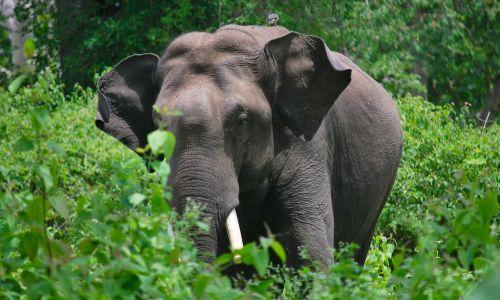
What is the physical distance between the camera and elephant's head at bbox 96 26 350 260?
652 cm

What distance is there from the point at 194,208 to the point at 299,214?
3033 millimetres

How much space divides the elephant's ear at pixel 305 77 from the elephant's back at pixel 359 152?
1.21ft

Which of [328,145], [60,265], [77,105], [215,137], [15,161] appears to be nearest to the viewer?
[60,265]

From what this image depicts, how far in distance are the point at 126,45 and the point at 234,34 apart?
34.6 feet

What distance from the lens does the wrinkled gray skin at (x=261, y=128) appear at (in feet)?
21.5

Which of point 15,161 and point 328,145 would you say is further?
point 15,161

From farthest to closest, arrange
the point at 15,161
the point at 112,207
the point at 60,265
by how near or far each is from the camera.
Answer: the point at 15,161 < the point at 112,207 < the point at 60,265

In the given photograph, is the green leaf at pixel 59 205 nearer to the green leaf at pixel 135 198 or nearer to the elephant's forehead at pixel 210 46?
the green leaf at pixel 135 198

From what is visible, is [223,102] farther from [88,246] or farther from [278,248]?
[278,248]

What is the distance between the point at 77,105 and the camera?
14883mm

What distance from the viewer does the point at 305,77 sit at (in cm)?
741

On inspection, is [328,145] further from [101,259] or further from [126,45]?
[126,45]

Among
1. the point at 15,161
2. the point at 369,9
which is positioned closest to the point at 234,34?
the point at 15,161

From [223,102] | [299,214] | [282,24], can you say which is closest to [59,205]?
[223,102]
